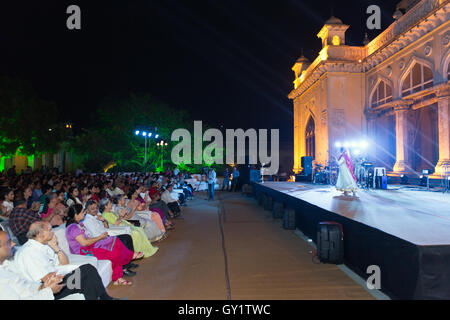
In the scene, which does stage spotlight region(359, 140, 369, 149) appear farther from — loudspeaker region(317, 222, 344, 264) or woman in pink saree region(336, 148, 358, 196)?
A: loudspeaker region(317, 222, 344, 264)

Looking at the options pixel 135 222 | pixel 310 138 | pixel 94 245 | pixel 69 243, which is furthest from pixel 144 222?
pixel 310 138

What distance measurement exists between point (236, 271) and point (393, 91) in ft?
51.5

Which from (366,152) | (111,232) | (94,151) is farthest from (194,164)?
(111,232)

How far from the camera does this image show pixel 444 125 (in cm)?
1279

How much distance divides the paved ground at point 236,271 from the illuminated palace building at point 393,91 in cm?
1002

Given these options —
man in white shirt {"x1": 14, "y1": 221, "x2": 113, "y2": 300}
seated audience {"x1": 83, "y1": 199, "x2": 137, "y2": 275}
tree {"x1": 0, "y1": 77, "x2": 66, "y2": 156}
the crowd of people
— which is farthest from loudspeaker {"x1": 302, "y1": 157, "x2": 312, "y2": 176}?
tree {"x1": 0, "y1": 77, "x2": 66, "y2": 156}

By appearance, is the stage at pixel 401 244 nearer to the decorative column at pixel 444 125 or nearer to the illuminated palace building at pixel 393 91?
the decorative column at pixel 444 125

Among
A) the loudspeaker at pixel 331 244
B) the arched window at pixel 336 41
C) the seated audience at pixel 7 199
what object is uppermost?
the arched window at pixel 336 41

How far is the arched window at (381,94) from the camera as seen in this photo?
58.4 feet

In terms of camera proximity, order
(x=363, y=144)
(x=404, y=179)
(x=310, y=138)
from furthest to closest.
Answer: (x=310, y=138)
(x=363, y=144)
(x=404, y=179)

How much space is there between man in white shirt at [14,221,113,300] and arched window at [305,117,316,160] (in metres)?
22.8

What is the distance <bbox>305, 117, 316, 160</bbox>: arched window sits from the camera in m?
24.7

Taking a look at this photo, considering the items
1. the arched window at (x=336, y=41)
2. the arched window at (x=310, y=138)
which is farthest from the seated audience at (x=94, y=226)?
the arched window at (x=310, y=138)

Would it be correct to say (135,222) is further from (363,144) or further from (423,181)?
(363,144)
